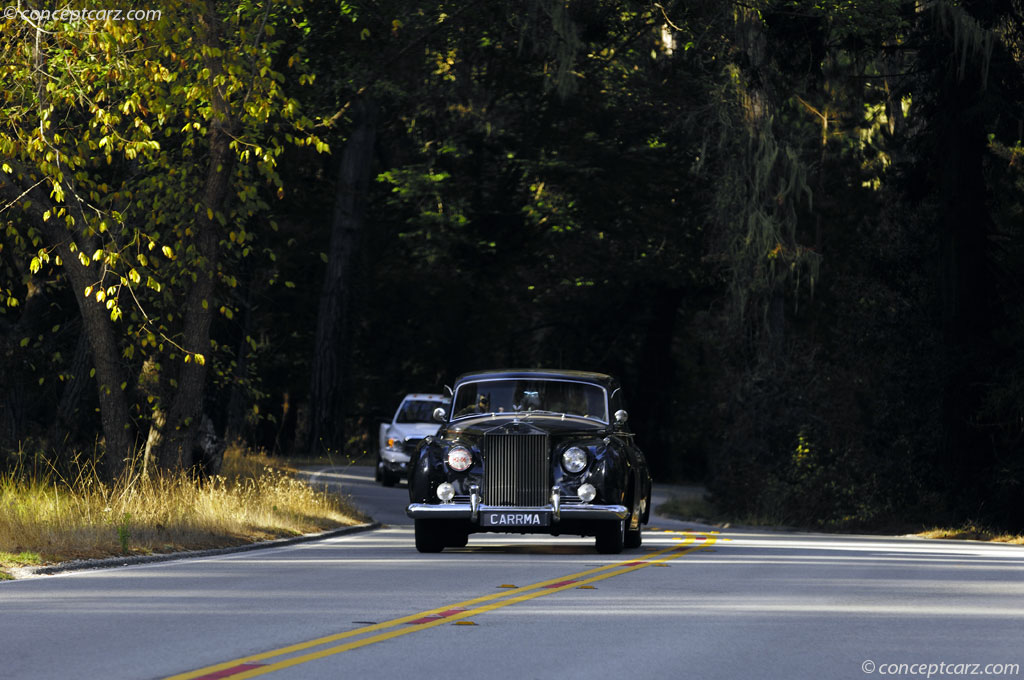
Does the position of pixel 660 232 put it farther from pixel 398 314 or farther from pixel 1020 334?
pixel 1020 334

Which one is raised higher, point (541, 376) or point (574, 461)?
point (541, 376)

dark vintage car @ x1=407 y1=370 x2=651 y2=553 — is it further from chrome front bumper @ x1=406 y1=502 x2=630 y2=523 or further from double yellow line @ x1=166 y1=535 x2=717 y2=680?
double yellow line @ x1=166 y1=535 x2=717 y2=680

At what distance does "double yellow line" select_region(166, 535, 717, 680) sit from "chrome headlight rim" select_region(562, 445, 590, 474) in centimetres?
181

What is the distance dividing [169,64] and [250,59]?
115 cm

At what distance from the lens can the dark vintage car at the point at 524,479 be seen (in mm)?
20016

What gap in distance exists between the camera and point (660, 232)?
47.5 metres

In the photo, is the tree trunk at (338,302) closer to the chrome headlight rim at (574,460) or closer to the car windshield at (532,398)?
the car windshield at (532,398)

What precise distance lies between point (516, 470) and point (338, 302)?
113ft

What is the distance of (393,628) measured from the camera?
12.2 metres

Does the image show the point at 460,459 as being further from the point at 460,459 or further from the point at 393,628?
the point at 393,628

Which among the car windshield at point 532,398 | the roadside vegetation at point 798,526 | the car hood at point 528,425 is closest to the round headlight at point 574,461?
the car hood at point 528,425

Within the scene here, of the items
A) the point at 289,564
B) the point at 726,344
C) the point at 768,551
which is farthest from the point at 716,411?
the point at 289,564

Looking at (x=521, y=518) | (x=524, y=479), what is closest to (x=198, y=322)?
(x=524, y=479)

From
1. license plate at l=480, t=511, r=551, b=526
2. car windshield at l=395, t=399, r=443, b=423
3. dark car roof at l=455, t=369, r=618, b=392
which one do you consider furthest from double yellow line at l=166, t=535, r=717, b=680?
car windshield at l=395, t=399, r=443, b=423
